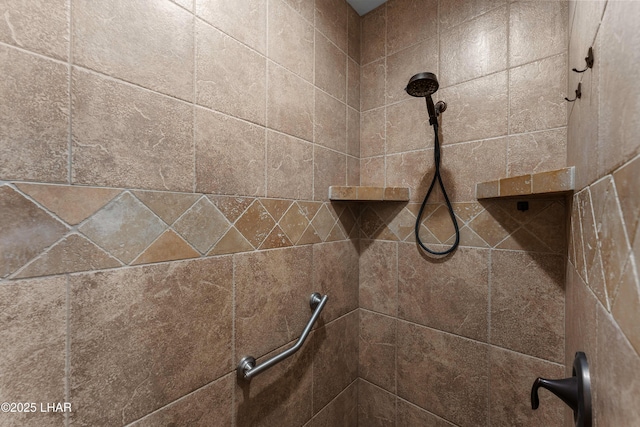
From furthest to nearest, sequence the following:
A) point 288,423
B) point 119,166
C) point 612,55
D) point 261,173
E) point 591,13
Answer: point 288,423, point 261,173, point 119,166, point 591,13, point 612,55

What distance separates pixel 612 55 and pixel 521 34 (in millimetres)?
842

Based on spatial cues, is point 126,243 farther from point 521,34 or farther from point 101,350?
point 521,34

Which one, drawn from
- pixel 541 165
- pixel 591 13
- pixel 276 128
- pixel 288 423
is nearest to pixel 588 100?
pixel 591 13

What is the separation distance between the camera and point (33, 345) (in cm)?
48

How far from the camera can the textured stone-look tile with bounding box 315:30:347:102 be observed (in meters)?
1.11

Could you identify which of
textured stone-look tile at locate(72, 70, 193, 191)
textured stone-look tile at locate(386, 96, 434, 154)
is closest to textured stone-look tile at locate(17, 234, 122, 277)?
textured stone-look tile at locate(72, 70, 193, 191)

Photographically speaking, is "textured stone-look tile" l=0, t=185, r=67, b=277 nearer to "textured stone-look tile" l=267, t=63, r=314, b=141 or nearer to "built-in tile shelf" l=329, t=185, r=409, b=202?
"textured stone-look tile" l=267, t=63, r=314, b=141

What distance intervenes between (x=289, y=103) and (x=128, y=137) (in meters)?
0.56

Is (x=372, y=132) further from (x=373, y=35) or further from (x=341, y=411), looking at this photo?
(x=341, y=411)

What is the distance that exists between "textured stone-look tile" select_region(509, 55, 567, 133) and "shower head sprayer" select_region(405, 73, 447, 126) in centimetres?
27

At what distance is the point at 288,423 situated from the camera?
0.97 meters

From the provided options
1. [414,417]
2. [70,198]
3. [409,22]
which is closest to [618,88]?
[70,198]

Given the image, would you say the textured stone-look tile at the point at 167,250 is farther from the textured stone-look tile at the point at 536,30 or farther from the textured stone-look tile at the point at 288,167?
the textured stone-look tile at the point at 536,30

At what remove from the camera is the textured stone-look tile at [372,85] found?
1.28m
